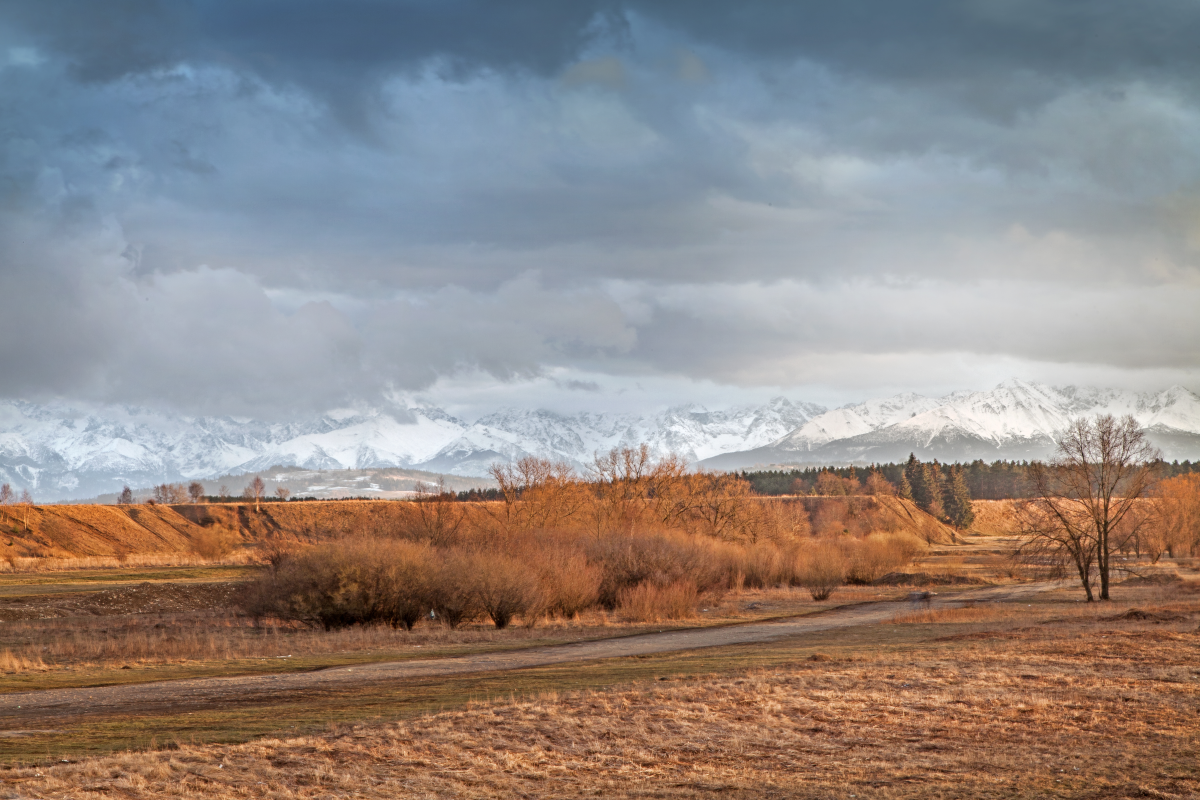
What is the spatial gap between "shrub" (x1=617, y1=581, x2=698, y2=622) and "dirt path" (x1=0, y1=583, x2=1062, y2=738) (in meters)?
4.72

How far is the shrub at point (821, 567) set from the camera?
71688mm

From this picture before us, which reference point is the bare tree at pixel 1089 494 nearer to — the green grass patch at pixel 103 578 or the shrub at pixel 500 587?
the shrub at pixel 500 587

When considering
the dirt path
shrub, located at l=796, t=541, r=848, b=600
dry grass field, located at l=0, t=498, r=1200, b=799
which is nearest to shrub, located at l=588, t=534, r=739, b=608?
the dirt path

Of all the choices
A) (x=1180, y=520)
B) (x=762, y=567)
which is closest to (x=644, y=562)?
(x=762, y=567)

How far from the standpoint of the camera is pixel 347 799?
12.1 metres

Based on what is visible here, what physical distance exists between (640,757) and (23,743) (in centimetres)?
972

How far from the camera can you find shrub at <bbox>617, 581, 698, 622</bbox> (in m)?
48.8

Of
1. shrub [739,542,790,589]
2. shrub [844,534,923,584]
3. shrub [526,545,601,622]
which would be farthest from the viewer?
shrub [844,534,923,584]

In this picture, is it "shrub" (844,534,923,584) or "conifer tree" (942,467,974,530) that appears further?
"conifer tree" (942,467,974,530)

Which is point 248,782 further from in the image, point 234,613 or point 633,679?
point 234,613

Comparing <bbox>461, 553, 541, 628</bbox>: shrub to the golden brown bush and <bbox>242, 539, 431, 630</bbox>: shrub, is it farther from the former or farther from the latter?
the golden brown bush

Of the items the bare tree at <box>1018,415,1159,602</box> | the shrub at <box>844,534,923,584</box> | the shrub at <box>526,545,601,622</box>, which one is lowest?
the shrub at <box>844,534,923,584</box>

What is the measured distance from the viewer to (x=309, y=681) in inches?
979

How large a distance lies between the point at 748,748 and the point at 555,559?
34928mm
